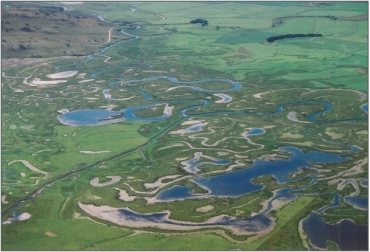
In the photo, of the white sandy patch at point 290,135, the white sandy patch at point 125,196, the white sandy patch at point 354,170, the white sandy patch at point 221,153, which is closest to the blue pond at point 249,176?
the white sandy patch at point 354,170

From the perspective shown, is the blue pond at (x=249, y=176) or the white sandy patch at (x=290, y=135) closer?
the blue pond at (x=249, y=176)

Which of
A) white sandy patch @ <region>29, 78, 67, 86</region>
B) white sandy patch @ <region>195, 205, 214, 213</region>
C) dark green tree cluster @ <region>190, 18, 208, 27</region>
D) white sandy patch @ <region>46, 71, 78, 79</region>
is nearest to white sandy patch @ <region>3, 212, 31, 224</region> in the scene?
white sandy patch @ <region>195, 205, 214, 213</region>

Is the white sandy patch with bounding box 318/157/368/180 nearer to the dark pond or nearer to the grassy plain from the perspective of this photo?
the grassy plain

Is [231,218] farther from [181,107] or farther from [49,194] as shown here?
[181,107]

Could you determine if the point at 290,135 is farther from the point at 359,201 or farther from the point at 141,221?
the point at 141,221

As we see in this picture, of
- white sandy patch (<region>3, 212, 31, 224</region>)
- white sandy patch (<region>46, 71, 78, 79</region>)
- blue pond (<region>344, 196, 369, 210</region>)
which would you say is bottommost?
white sandy patch (<region>3, 212, 31, 224</region>)

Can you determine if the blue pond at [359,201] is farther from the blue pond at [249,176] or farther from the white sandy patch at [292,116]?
the white sandy patch at [292,116]
